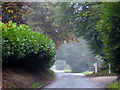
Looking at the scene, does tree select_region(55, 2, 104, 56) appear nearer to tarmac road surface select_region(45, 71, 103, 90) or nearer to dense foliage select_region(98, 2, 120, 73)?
tarmac road surface select_region(45, 71, 103, 90)

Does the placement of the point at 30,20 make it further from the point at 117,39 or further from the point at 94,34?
the point at 117,39

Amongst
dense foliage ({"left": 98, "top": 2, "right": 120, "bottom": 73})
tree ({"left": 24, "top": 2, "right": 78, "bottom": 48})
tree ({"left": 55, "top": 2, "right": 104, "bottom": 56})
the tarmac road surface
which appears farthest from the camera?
tree ({"left": 24, "top": 2, "right": 78, "bottom": 48})

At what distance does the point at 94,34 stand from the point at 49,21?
9434 mm

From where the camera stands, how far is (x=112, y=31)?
10.1 m

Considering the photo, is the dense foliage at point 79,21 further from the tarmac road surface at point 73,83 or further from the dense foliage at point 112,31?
the dense foliage at point 112,31

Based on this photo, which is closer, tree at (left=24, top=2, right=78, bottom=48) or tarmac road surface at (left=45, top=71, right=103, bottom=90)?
tarmac road surface at (left=45, top=71, right=103, bottom=90)

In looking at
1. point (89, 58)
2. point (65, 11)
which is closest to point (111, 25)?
point (65, 11)

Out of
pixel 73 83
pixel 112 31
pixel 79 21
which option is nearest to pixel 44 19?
pixel 79 21

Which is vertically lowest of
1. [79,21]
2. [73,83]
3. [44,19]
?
[73,83]

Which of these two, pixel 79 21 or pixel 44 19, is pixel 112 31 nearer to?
pixel 79 21

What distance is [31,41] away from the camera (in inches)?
→ 474

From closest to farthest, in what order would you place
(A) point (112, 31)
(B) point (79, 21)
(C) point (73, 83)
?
1. (A) point (112, 31)
2. (C) point (73, 83)
3. (B) point (79, 21)

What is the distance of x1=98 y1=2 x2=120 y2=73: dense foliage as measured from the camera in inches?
380

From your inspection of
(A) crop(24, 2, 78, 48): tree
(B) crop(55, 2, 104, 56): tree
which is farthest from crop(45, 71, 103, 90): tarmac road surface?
(A) crop(24, 2, 78, 48): tree
